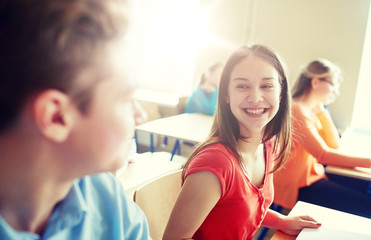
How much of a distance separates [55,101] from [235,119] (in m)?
0.91

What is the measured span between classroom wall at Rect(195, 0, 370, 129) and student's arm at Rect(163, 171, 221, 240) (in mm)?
3276

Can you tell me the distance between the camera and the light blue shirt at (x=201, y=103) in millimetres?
3532

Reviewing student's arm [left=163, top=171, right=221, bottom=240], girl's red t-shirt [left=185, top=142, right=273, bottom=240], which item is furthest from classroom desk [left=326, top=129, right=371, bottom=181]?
student's arm [left=163, top=171, right=221, bottom=240]

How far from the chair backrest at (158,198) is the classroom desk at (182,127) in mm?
1249

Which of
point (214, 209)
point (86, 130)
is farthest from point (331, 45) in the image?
point (86, 130)

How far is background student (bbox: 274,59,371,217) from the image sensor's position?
219 centimetres

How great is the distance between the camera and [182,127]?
9.72ft

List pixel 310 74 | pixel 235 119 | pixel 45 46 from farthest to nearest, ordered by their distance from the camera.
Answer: pixel 310 74
pixel 235 119
pixel 45 46

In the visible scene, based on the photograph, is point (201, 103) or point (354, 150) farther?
point (201, 103)

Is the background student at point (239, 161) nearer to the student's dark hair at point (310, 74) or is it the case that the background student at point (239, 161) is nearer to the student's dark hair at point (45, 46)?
the student's dark hair at point (45, 46)

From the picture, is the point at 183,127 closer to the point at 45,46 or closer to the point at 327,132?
the point at 327,132

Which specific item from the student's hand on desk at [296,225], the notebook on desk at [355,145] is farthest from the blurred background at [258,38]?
the student's hand on desk at [296,225]

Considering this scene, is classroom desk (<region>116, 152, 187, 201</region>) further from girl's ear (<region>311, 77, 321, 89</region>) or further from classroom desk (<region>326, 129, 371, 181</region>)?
girl's ear (<region>311, 77, 321, 89</region>)

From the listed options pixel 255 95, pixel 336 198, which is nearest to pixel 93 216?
pixel 255 95
